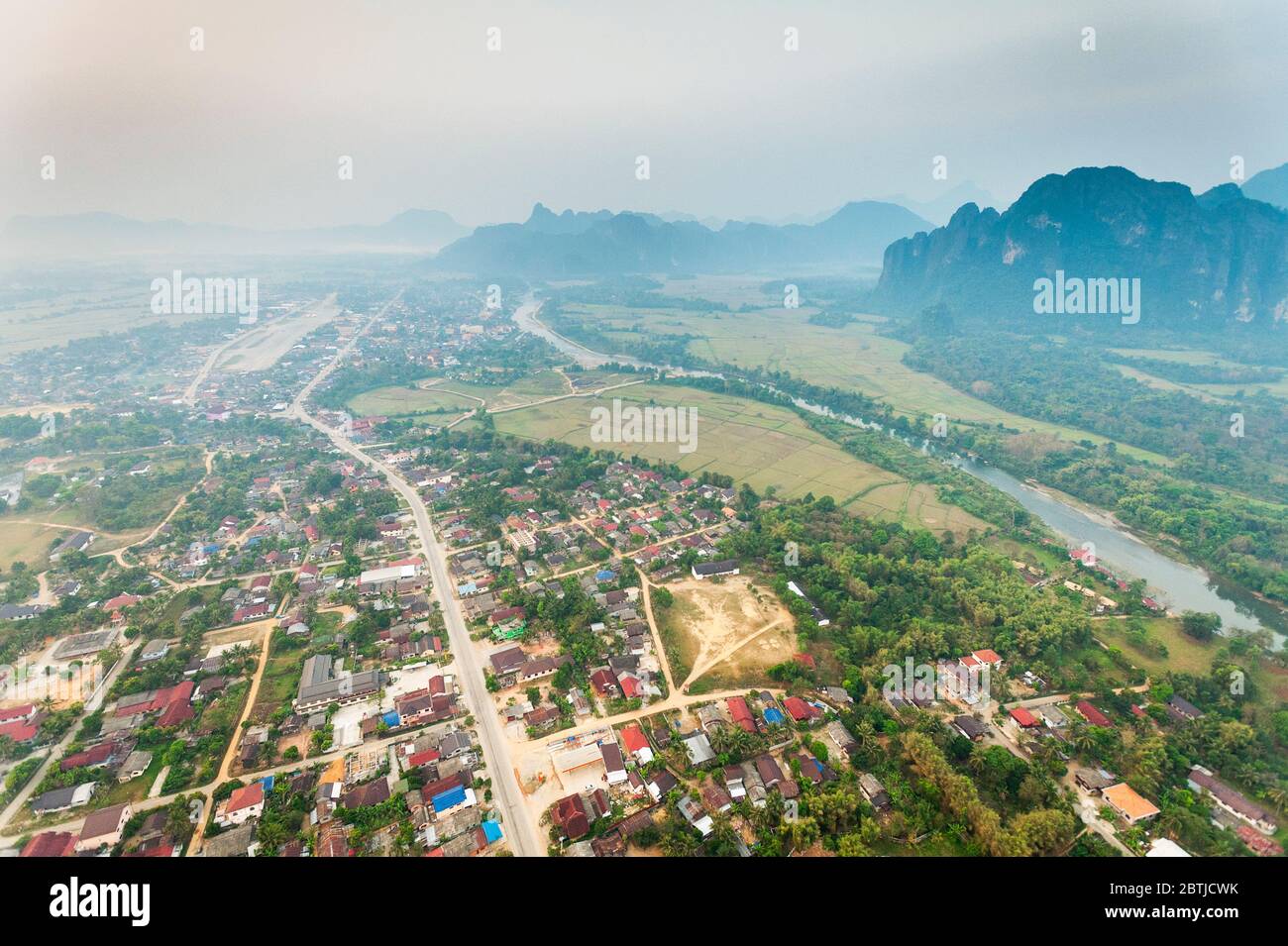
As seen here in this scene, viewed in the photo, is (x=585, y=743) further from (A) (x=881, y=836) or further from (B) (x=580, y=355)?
(B) (x=580, y=355)

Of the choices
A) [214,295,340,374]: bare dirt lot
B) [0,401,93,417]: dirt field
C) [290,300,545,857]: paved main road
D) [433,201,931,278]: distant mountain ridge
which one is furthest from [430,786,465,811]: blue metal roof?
[433,201,931,278]: distant mountain ridge

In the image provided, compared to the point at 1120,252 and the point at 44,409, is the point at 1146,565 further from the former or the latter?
the point at 1120,252

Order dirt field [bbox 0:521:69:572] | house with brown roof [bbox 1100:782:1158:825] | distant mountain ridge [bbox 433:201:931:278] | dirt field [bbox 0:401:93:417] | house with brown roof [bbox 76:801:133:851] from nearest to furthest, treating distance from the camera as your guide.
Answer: house with brown roof [bbox 76:801:133:851]
house with brown roof [bbox 1100:782:1158:825]
dirt field [bbox 0:521:69:572]
dirt field [bbox 0:401:93:417]
distant mountain ridge [bbox 433:201:931:278]

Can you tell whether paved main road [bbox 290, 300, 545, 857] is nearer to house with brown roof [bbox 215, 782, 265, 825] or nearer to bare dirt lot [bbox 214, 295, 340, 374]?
house with brown roof [bbox 215, 782, 265, 825]

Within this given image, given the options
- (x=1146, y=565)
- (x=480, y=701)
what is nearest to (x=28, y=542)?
(x=480, y=701)

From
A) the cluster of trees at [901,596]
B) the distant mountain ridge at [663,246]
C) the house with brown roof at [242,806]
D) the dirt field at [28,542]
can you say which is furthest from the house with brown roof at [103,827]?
the distant mountain ridge at [663,246]
